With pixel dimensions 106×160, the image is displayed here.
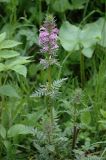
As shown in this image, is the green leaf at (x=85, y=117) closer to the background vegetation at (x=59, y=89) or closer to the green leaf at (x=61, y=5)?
the background vegetation at (x=59, y=89)

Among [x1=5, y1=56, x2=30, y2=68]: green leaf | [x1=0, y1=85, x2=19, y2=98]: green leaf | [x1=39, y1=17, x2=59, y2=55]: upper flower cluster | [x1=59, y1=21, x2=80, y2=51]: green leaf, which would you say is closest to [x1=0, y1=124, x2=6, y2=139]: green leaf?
[x1=0, y1=85, x2=19, y2=98]: green leaf

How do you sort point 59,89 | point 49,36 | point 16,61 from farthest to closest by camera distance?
point 59,89
point 16,61
point 49,36

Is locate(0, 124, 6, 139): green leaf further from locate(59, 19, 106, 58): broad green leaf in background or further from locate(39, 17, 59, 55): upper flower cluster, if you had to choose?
locate(59, 19, 106, 58): broad green leaf in background

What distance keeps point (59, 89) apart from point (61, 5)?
69 cm

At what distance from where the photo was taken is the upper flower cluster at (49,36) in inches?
67.3

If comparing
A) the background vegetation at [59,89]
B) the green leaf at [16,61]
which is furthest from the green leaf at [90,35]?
the green leaf at [16,61]

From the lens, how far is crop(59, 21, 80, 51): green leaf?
2.64 metres

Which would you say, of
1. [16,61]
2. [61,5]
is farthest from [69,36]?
[16,61]

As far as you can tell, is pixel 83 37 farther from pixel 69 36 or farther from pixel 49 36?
pixel 49 36

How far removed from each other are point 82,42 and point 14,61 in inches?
33.4

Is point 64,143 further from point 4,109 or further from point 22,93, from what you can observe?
point 22,93

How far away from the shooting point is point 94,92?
237 centimetres

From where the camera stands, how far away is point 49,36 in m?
1.71

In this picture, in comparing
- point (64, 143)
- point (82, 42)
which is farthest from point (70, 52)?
point (64, 143)
